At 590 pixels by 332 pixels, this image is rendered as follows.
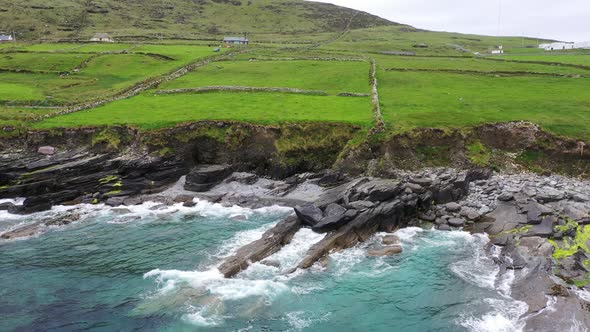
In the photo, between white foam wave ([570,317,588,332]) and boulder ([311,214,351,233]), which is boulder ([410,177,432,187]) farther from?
white foam wave ([570,317,588,332])

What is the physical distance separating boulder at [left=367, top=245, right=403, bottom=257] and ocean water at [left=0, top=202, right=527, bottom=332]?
19.0 inches

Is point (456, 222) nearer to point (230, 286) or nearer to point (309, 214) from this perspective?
point (309, 214)

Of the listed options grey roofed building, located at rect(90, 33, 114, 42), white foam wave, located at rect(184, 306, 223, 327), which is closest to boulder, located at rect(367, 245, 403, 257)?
white foam wave, located at rect(184, 306, 223, 327)

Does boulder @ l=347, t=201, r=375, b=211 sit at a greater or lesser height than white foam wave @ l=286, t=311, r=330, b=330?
greater

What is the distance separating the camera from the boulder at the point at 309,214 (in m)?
36.2

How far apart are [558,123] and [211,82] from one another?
55.4 metres

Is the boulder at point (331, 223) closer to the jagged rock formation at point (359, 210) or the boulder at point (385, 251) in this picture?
the jagged rock formation at point (359, 210)

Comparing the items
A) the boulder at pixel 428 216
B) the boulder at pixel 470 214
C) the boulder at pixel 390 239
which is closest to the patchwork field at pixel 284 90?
the boulder at pixel 428 216

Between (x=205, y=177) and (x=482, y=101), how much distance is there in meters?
40.8

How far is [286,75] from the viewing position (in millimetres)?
85000

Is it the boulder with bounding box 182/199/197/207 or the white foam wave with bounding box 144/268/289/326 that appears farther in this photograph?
the boulder with bounding box 182/199/197/207

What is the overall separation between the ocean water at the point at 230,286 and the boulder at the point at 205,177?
8.91 m

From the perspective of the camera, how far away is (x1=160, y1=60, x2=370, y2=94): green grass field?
244 ft

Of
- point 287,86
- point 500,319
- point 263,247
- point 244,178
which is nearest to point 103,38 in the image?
point 287,86
